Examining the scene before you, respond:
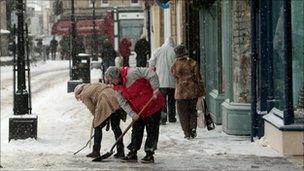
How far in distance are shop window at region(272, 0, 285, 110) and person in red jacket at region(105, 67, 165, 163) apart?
7.75ft

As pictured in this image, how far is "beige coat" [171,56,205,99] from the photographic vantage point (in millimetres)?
11852

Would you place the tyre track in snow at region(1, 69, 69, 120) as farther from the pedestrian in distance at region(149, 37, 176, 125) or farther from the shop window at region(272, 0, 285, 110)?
the shop window at region(272, 0, 285, 110)

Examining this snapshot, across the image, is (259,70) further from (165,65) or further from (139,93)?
(139,93)

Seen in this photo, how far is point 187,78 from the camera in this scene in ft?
39.0

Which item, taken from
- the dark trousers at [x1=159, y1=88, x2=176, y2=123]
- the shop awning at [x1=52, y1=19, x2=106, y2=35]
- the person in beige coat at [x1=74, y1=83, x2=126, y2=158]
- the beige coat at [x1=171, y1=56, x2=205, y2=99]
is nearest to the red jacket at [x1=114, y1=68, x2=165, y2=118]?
the person in beige coat at [x1=74, y1=83, x2=126, y2=158]

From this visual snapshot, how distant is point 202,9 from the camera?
51.3 ft

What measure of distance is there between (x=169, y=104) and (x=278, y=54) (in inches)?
144

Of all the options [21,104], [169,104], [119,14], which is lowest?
[169,104]

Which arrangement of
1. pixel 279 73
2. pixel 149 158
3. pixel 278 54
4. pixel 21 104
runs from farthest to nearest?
pixel 21 104
pixel 278 54
pixel 279 73
pixel 149 158

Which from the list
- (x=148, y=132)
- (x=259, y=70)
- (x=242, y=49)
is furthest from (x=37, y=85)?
(x=148, y=132)

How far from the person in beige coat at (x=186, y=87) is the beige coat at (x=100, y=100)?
2456 millimetres

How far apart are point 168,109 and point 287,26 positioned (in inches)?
198

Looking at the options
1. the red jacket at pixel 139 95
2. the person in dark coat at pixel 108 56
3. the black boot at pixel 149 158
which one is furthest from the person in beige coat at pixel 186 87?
the person in dark coat at pixel 108 56

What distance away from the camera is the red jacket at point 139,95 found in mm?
9164
